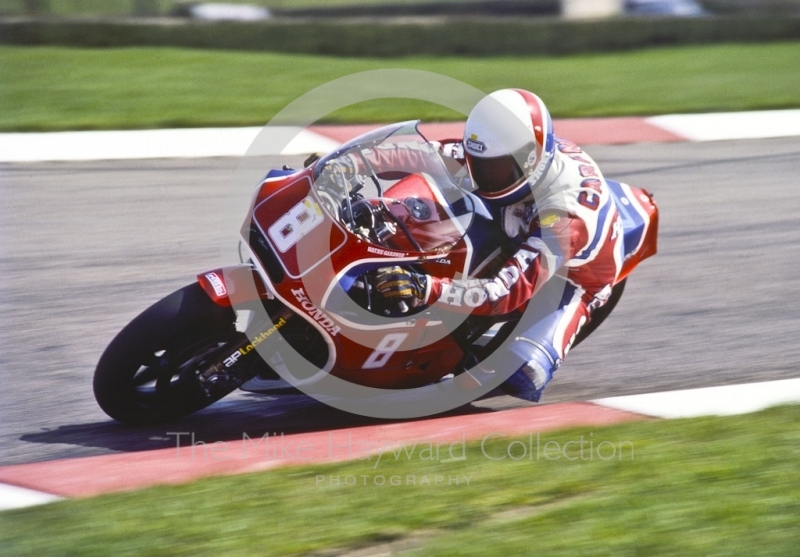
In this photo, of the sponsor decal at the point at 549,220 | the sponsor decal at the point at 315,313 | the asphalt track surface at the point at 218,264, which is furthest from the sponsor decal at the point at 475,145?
the asphalt track surface at the point at 218,264

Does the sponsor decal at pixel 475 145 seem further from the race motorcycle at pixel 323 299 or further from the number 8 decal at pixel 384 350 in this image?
the number 8 decal at pixel 384 350

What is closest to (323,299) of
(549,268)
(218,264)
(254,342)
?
(254,342)

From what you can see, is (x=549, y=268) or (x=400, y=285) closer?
(x=400, y=285)

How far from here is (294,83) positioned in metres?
11.9

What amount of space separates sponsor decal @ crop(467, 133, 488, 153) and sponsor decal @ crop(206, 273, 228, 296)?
128 cm

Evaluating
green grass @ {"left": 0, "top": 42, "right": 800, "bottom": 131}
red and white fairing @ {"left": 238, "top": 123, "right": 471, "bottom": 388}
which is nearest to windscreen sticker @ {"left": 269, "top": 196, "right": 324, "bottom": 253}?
red and white fairing @ {"left": 238, "top": 123, "right": 471, "bottom": 388}

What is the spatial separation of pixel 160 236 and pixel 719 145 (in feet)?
18.7

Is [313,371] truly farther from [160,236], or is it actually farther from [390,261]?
[160,236]

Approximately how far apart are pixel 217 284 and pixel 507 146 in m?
1.44

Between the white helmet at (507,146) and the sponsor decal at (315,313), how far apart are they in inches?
37.4

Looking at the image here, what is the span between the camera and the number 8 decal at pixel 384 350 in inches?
173

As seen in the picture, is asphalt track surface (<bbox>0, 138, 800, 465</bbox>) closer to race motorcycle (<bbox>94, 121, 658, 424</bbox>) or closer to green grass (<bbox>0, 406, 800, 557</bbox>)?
race motorcycle (<bbox>94, 121, 658, 424</bbox>)

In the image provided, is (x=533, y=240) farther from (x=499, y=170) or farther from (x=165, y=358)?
(x=165, y=358)

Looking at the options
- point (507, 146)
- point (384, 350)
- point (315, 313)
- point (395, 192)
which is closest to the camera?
Result: point (315, 313)
